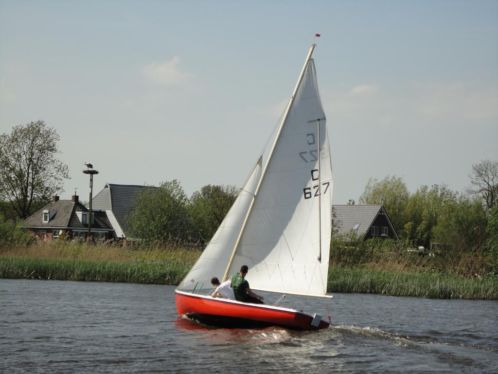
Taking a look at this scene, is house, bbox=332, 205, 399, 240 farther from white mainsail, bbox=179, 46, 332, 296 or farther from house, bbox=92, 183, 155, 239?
white mainsail, bbox=179, 46, 332, 296

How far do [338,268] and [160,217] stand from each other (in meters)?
28.4

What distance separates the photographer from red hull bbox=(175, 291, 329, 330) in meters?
24.5

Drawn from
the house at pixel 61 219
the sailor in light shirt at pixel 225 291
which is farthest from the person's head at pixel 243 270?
the house at pixel 61 219

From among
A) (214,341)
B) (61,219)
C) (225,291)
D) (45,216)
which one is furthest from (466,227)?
(214,341)

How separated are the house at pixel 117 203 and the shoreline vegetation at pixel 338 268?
4968 centimetres


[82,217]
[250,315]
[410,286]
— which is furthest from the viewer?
[82,217]

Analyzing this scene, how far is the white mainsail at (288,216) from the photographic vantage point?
25281mm

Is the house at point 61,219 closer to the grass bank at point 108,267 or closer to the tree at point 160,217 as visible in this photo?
the tree at point 160,217

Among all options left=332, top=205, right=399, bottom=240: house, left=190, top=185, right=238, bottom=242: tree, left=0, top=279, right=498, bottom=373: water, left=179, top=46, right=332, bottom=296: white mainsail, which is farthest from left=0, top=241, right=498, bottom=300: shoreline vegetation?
left=332, top=205, right=399, bottom=240: house

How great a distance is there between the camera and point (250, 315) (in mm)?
24703

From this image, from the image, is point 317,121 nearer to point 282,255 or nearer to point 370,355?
point 282,255

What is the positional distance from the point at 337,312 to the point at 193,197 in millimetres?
72092

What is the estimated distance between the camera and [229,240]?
26375 millimetres

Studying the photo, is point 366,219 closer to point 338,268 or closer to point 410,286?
point 338,268
